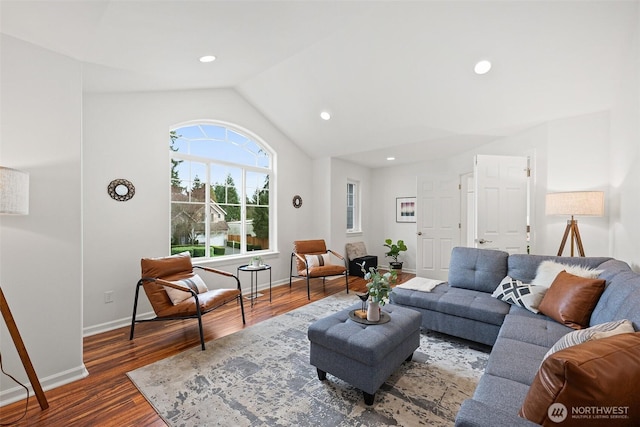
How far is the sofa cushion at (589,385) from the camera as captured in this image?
88cm

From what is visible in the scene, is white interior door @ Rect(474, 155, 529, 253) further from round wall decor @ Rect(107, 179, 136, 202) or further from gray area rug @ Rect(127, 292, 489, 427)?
round wall decor @ Rect(107, 179, 136, 202)

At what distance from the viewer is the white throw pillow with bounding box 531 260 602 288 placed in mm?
2361

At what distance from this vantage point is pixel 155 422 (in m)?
1.77

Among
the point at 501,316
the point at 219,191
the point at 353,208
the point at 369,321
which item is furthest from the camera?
the point at 353,208

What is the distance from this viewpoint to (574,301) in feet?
6.99

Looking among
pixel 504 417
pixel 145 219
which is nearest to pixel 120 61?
pixel 145 219

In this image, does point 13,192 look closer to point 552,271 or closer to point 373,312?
point 373,312

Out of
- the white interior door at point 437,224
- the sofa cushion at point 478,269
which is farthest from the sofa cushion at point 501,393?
the white interior door at point 437,224

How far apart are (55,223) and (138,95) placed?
6.49 ft

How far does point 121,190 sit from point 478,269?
421cm

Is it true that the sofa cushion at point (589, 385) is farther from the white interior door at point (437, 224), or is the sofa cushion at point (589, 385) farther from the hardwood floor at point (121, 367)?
the white interior door at point (437, 224)

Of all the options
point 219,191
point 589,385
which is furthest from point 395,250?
point 589,385

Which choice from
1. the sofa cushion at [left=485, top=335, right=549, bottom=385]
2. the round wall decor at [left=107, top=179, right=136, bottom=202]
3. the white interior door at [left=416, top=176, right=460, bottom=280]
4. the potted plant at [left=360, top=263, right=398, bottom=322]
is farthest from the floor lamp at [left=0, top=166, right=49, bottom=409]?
the white interior door at [left=416, top=176, right=460, bottom=280]

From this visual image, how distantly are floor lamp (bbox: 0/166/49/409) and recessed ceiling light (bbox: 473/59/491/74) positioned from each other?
402cm
